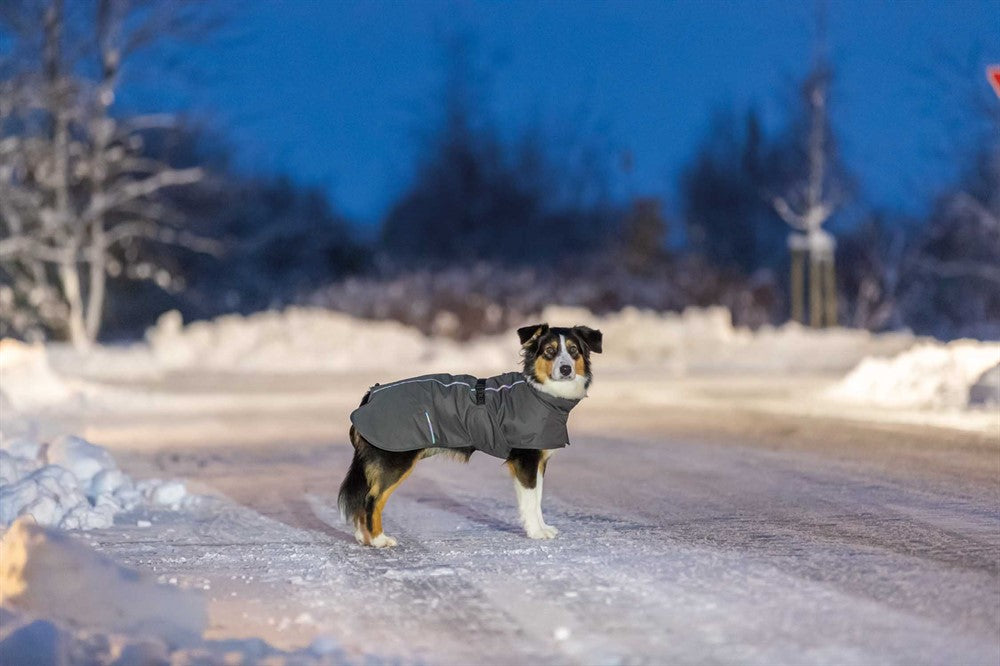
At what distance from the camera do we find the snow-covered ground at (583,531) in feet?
19.1

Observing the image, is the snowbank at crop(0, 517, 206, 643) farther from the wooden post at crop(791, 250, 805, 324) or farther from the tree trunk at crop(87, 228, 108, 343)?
the wooden post at crop(791, 250, 805, 324)

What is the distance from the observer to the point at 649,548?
8133mm

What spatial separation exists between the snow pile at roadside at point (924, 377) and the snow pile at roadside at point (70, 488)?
36.6 ft

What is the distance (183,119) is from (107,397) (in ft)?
58.5

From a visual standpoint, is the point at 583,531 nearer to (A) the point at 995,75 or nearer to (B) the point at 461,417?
(B) the point at 461,417

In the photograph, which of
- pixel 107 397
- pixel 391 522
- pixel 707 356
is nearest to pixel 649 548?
pixel 391 522

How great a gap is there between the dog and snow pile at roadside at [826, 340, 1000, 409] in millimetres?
10405

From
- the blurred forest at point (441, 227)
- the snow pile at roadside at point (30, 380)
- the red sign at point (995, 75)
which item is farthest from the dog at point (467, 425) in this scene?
the blurred forest at point (441, 227)

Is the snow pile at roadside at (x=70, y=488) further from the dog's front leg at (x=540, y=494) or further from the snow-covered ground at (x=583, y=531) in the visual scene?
the dog's front leg at (x=540, y=494)

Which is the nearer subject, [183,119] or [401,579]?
[401,579]

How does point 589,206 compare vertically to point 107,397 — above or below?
above

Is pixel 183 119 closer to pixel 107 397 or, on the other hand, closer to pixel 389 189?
pixel 107 397

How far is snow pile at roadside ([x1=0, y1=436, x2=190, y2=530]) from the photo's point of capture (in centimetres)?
932

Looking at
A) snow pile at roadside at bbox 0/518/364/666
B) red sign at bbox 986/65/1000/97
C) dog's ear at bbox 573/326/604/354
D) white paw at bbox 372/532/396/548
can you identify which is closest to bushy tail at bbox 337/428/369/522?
white paw at bbox 372/532/396/548
